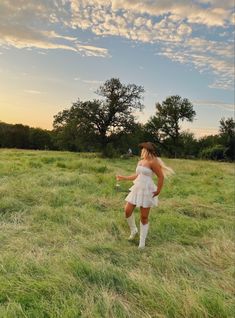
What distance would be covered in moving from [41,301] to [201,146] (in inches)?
2549

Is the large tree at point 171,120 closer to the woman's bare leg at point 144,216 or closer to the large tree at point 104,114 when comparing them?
the large tree at point 104,114

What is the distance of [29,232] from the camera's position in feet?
22.7

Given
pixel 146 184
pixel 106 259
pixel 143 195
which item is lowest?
pixel 106 259

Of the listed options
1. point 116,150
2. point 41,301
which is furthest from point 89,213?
point 116,150

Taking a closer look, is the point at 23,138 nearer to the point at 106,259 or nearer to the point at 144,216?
the point at 144,216

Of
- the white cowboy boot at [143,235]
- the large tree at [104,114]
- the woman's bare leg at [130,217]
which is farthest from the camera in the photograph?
the large tree at [104,114]

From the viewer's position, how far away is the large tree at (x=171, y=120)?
61.3m

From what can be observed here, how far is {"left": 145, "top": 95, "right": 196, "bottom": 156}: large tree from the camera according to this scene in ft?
201

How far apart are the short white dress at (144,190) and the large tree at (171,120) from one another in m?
54.2

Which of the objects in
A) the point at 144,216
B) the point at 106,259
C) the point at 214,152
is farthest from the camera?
the point at 214,152

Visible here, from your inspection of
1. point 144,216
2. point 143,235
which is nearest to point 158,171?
point 144,216

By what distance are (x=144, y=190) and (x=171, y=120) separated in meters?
55.4

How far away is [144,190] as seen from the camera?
732 centimetres

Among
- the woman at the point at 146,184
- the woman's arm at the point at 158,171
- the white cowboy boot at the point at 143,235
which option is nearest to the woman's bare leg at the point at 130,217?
the woman at the point at 146,184
